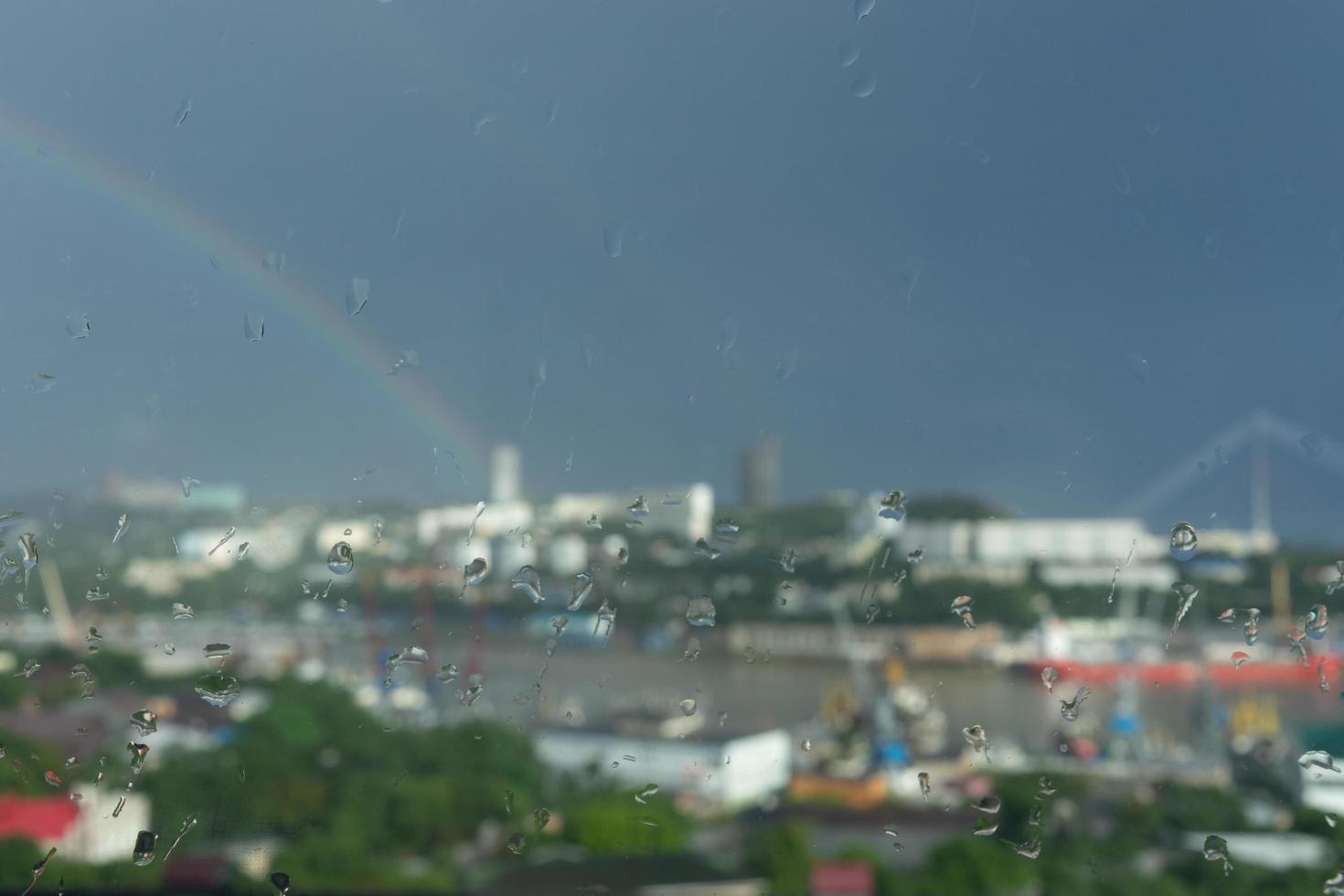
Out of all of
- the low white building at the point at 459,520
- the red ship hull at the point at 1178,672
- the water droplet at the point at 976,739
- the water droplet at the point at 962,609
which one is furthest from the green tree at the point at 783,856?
the water droplet at the point at 976,739

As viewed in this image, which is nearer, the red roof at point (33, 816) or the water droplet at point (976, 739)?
the water droplet at point (976, 739)

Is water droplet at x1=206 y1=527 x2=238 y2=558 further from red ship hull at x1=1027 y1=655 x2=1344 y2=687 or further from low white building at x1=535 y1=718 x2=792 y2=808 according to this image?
red ship hull at x1=1027 y1=655 x2=1344 y2=687

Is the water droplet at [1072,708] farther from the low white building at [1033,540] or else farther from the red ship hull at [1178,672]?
the red ship hull at [1178,672]

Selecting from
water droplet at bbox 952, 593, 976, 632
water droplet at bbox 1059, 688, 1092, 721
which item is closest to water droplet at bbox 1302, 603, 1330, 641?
water droplet at bbox 1059, 688, 1092, 721

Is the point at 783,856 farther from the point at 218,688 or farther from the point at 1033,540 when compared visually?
the point at 218,688

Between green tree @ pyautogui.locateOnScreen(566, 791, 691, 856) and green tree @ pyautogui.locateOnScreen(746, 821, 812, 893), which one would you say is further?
green tree @ pyautogui.locateOnScreen(746, 821, 812, 893)

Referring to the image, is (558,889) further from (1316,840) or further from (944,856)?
(1316,840)

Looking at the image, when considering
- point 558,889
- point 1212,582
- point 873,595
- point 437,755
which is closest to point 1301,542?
point 1212,582
